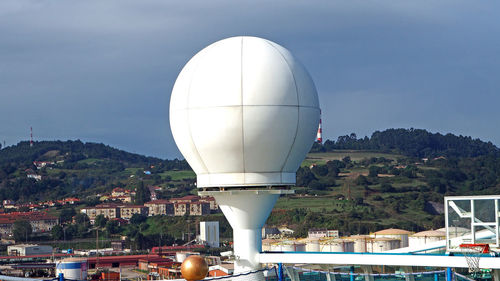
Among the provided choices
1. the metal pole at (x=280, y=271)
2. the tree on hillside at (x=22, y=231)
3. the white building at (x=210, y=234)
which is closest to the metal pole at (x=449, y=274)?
the metal pole at (x=280, y=271)

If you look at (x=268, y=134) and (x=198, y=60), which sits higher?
(x=198, y=60)

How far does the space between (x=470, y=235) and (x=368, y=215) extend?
154 meters

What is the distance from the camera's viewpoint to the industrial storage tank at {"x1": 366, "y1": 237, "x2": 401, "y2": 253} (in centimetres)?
10693

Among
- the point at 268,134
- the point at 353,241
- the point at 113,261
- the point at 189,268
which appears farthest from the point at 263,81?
the point at 113,261

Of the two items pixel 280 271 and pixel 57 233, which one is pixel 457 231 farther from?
pixel 57 233

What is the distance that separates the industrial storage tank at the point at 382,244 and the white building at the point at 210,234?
5738 centimetres

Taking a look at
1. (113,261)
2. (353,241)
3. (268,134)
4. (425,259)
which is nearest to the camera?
(425,259)

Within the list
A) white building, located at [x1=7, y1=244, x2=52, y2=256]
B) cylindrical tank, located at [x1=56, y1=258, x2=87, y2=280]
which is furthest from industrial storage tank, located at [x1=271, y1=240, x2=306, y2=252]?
white building, located at [x1=7, y1=244, x2=52, y2=256]

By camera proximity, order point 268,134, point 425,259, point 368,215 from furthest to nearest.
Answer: point 368,215
point 268,134
point 425,259

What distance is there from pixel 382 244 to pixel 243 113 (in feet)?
284

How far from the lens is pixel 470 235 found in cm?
2394

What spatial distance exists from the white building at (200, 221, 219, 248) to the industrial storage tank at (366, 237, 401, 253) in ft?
188

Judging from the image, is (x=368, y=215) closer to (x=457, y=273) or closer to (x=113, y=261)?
(x=113, y=261)

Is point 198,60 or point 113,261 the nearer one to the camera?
point 198,60
